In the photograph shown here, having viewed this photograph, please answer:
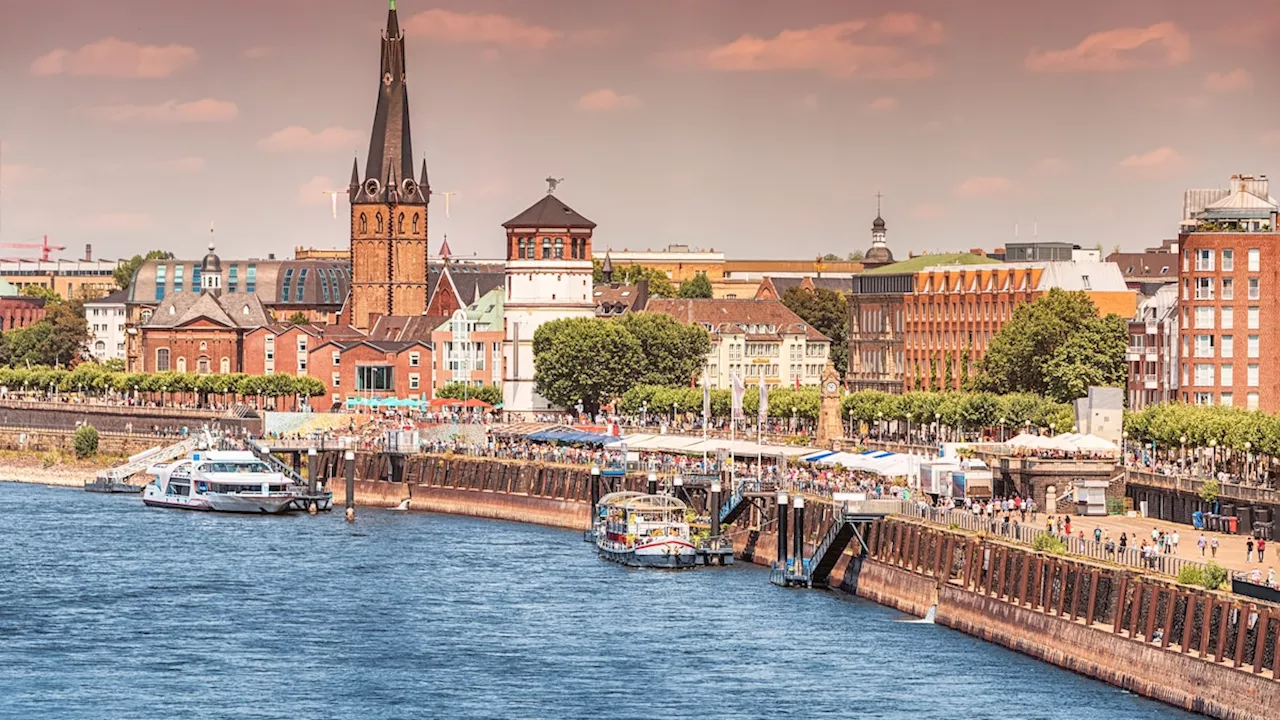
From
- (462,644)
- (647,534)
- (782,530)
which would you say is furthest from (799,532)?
(462,644)

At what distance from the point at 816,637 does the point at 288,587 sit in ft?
94.5

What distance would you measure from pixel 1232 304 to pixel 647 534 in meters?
40.7

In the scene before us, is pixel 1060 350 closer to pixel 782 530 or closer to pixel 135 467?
pixel 782 530

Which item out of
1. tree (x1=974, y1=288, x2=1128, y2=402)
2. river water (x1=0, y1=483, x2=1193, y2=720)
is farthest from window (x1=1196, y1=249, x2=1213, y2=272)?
river water (x1=0, y1=483, x2=1193, y2=720)

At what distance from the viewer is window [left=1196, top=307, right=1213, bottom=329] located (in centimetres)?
15275

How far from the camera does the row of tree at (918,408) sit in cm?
15800

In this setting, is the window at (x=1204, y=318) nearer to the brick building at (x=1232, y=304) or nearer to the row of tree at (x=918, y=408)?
the brick building at (x=1232, y=304)

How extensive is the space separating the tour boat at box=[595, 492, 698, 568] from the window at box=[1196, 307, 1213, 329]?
3675 centimetres

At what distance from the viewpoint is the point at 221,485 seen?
167m

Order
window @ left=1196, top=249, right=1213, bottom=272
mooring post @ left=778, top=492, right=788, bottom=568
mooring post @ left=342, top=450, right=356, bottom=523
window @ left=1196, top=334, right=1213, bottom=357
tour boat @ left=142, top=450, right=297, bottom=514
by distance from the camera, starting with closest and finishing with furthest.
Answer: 1. mooring post @ left=778, top=492, right=788, bottom=568
2. window @ left=1196, top=249, right=1213, bottom=272
3. window @ left=1196, top=334, right=1213, bottom=357
4. mooring post @ left=342, top=450, right=356, bottom=523
5. tour boat @ left=142, top=450, right=297, bottom=514

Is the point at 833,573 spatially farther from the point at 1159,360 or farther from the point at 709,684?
the point at 1159,360

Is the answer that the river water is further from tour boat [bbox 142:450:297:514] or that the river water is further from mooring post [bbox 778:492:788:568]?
tour boat [bbox 142:450:297:514]

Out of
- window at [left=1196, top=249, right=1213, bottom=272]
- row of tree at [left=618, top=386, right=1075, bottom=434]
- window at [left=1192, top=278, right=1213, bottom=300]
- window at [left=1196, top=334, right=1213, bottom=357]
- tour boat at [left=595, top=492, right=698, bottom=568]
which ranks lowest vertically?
tour boat at [left=595, top=492, right=698, bottom=568]

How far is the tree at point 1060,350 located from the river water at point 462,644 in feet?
138
